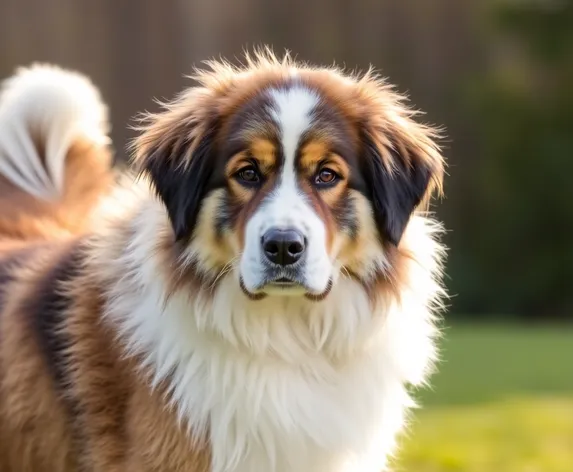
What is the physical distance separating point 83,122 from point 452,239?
1114 cm

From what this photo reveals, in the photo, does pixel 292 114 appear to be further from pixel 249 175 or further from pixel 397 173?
pixel 397 173

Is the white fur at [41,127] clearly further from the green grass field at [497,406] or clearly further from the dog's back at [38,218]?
the green grass field at [497,406]

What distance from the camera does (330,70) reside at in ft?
13.7

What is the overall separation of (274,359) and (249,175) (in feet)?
2.15

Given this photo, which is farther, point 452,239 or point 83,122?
point 452,239

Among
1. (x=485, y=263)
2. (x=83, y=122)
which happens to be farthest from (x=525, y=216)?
(x=83, y=122)

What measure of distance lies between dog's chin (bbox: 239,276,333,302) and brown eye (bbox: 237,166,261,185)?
1.05 feet

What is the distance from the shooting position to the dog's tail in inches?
194

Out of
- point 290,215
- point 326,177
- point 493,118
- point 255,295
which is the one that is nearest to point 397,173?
point 326,177

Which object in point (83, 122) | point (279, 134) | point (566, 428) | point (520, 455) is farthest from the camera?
point (566, 428)

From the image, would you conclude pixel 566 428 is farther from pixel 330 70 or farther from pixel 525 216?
pixel 525 216

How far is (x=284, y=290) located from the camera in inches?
143

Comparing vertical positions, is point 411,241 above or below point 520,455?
above

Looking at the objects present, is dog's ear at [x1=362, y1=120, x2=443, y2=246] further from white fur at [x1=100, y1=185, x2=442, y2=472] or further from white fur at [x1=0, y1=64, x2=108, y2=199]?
white fur at [x1=0, y1=64, x2=108, y2=199]
